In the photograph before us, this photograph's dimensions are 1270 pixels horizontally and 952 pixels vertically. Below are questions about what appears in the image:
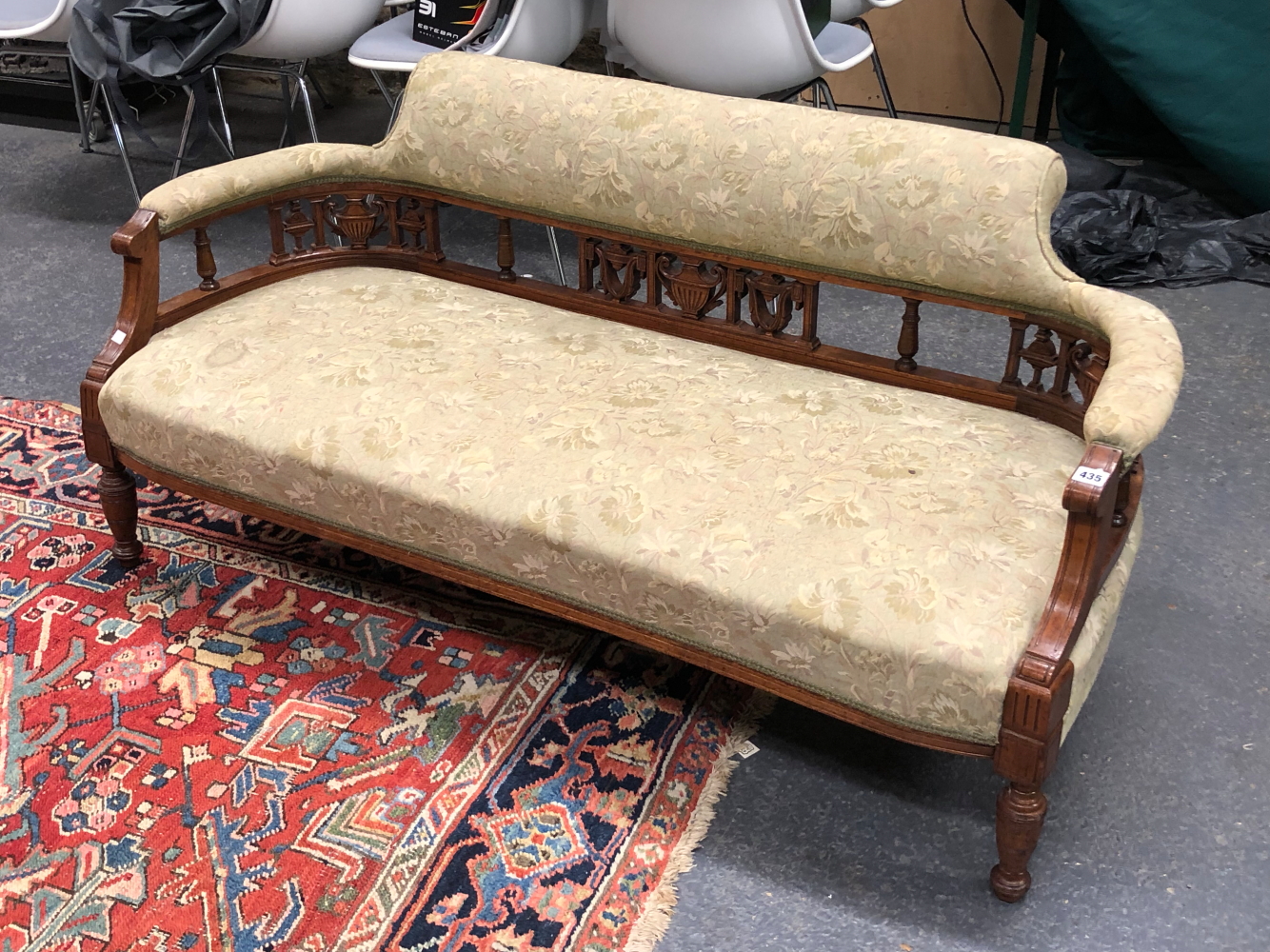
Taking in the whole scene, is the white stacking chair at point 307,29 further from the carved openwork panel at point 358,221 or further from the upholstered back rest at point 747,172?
the upholstered back rest at point 747,172

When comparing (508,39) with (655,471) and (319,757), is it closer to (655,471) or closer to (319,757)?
(655,471)

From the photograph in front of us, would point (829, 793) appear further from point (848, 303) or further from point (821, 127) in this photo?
point (848, 303)

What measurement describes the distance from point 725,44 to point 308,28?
3.71ft

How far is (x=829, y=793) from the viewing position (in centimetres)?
166

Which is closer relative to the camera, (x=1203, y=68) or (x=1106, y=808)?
(x=1106, y=808)

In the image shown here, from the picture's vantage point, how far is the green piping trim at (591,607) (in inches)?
55.4

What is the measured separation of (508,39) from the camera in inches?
112

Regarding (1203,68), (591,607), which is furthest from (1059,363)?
(1203,68)

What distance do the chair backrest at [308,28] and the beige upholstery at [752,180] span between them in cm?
113

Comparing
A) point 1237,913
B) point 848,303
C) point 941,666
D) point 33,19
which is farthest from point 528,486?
point 33,19

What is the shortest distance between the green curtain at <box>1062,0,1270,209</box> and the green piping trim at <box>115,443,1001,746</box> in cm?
242

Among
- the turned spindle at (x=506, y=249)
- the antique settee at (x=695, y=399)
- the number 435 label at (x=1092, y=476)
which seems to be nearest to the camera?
the number 435 label at (x=1092, y=476)

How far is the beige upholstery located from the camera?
1.64 m

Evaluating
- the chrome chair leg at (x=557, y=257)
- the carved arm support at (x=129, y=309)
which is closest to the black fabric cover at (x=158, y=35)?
the chrome chair leg at (x=557, y=257)
